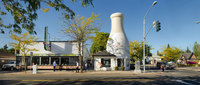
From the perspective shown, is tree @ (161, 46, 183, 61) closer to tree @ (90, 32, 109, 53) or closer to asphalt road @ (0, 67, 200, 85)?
tree @ (90, 32, 109, 53)

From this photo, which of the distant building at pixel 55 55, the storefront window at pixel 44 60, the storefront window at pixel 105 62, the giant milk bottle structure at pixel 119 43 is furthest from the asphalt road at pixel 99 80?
the storefront window at pixel 44 60

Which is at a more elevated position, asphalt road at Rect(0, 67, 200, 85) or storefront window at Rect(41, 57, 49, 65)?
storefront window at Rect(41, 57, 49, 65)

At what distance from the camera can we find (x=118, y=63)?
24656 mm

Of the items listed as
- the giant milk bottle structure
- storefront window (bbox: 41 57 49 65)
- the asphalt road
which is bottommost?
the asphalt road

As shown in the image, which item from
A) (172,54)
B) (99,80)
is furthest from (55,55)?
(172,54)

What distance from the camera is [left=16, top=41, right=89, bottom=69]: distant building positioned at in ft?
80.3

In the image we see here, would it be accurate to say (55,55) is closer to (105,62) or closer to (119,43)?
(105,62)

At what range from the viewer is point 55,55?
80.2 ft

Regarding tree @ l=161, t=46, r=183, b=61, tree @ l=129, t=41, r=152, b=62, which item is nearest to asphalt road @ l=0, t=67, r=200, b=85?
tree @ l=129, t=41, r=152, b=62

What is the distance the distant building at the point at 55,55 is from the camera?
24.5 metres

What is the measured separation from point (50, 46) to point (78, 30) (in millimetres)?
7748

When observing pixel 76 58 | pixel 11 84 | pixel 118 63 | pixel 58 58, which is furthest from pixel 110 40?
pixel 11 84

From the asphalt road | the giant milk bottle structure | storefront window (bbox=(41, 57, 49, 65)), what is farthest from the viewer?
storefront window (bbox=(41, 57, 49, 65))

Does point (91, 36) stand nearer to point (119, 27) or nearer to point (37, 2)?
point (119, 27)
